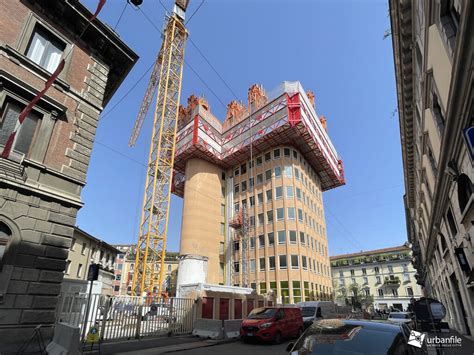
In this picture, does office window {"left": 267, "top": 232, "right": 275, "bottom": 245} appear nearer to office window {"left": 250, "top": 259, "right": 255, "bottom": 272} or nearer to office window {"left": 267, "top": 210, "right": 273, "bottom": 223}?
office window {"left": 267, "top": 210, "right": 273, "bottom": 223}

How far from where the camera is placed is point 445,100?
9562 millimetres

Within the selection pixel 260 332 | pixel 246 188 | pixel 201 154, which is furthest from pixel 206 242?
pixel 260 332

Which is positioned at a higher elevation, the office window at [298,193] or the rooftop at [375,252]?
the office window at [298,193]

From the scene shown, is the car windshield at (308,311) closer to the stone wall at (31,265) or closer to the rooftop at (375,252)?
the stone wall at (31,265)

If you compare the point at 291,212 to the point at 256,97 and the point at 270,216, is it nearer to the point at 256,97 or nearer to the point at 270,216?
the point at 270,216

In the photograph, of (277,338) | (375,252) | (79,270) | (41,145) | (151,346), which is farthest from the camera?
(375,252)

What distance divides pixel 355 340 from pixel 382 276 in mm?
81026

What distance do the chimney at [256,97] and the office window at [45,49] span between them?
135 ft

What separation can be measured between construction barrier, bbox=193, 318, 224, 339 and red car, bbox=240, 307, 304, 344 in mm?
1799

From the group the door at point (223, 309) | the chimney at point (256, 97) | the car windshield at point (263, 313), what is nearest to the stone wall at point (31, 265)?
the car windshield at point (263, 313)

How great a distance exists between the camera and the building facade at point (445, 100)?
744 cm

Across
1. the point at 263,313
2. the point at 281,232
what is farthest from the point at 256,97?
the point at 263,313

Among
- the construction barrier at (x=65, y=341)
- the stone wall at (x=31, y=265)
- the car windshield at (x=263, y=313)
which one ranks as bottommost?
the construction barrier at (x=65, y=341)

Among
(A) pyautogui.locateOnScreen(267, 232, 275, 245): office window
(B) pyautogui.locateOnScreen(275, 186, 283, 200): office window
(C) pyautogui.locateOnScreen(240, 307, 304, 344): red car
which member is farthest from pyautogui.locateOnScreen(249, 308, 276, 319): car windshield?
(B) pyautogui.locateOnScreen(275, 186, 283, 200): office window
